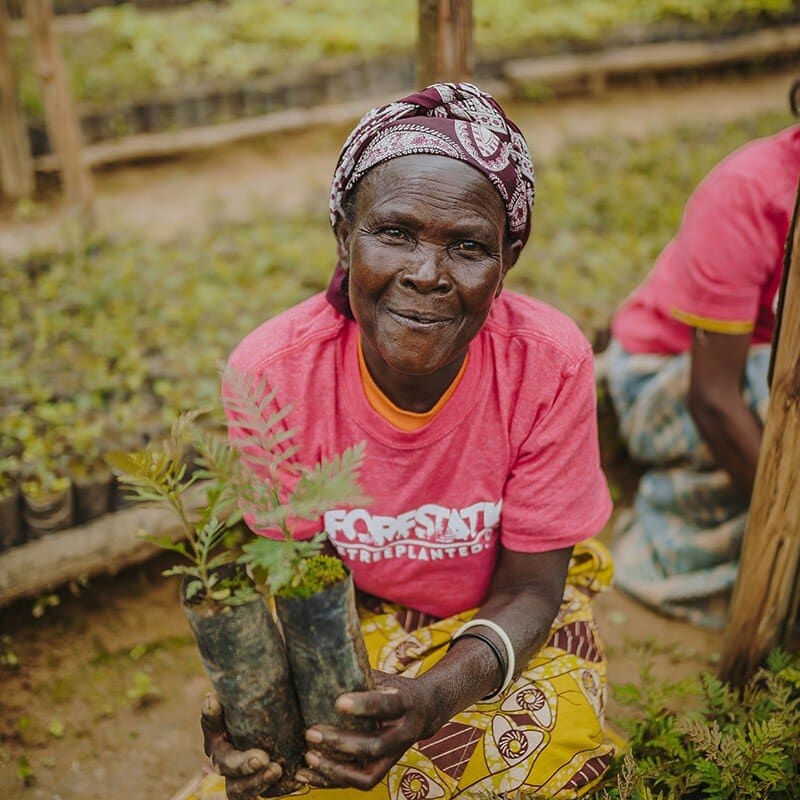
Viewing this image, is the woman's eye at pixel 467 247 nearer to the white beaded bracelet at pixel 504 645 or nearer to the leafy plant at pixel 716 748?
the white beaded bracelet at pixel 504 645

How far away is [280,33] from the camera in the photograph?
8.54m

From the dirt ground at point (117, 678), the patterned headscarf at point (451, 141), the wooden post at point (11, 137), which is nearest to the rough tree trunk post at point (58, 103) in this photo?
the wooden post at point (11, 137)

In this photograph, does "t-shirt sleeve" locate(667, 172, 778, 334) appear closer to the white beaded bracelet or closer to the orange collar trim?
the orange collar trim

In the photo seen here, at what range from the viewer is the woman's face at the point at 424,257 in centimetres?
186

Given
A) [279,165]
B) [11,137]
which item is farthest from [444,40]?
[279,165]

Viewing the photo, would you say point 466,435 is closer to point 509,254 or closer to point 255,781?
point 509,254

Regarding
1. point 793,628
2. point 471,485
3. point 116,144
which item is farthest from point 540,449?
point 116,144

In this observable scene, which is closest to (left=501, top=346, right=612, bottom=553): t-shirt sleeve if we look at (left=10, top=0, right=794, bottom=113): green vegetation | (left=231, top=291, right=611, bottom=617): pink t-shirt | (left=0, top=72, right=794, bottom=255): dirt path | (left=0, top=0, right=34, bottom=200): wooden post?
(left=231, top=291, right=611, bottom=617): pink t-shirt

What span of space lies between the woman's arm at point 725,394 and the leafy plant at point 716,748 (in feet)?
2.52

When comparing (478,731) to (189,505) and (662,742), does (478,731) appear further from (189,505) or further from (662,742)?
(189,505)

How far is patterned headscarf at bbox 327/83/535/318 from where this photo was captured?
1.87 meters

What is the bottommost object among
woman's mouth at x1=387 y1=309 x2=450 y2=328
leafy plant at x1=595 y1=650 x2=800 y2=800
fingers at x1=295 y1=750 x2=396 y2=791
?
leafy plant at x1=595 y1=650 x2=800 y2=800

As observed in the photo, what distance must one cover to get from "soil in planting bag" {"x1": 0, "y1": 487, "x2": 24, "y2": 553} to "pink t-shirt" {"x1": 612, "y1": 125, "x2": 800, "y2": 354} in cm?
230

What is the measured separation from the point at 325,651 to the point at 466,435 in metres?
0.75
